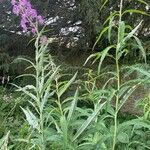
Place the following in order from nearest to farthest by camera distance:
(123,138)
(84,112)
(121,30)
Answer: (121,30) → (123,138) → (84,112)

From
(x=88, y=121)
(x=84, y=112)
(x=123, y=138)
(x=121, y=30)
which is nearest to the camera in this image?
(x=88, y=121)

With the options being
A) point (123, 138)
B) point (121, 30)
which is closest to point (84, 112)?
point (123, 138)

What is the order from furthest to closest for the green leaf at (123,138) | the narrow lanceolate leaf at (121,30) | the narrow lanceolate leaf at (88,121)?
the green leaf at (123,138), the narrow lanceolate leaf at (121,30), the narrow lanceolate leaf at (88,121)

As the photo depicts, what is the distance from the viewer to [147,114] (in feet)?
7.78

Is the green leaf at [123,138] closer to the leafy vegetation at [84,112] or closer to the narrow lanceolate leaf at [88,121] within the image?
the leafy vegetation at [84,112]

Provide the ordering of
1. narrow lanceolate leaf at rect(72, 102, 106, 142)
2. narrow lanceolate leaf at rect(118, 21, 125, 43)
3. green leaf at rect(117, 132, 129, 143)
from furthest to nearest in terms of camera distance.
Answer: green leaf at rect(117, 132, 129, 143), narrow lanceolate leaf at rect(118, 21, 125, 43), narrow lanceolate leaf at rect(72, 102, 106, 142)

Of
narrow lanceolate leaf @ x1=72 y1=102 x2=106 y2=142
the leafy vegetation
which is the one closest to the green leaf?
the leafy vegetation

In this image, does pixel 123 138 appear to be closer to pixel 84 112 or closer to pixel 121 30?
pixel 84 112

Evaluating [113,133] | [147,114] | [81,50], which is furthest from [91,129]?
[81,50]

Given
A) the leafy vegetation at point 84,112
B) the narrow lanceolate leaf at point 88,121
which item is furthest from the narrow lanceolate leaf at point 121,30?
the narrow lanceolate leaf at point 88,121

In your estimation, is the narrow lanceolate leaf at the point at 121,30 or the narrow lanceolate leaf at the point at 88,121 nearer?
the narrow lanceolate leaf at the point at 88,121

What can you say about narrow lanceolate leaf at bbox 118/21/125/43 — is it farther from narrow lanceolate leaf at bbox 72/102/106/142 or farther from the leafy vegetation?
narrow lanceolate leaf at bbox 72/102/106/142

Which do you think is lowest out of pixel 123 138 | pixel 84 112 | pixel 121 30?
pixel 123 138

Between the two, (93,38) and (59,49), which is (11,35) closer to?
(59,49)
